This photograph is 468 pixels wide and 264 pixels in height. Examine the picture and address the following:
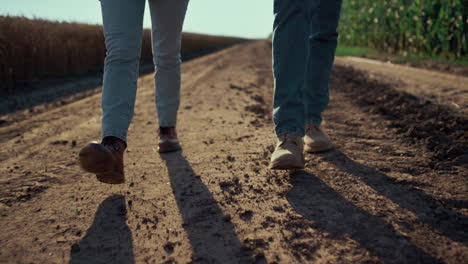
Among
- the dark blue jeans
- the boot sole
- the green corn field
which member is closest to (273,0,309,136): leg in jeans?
the dark blue jeans

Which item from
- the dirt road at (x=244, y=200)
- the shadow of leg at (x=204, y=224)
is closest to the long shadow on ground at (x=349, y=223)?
the dirt road at (x=244, y=200)

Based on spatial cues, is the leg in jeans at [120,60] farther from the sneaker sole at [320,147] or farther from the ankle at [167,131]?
the sneaker sole at [320,147]

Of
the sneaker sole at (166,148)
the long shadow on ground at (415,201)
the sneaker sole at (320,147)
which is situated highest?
the sneaker sole at (320,147)

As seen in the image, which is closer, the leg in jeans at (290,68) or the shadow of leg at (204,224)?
the shadow of leg at (204,224)

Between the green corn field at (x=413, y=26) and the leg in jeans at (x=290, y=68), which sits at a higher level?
the green corn field at (x=413, y=26)

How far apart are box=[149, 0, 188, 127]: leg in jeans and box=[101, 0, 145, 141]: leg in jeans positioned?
1.27ft

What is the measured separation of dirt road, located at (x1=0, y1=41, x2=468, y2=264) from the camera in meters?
1.19

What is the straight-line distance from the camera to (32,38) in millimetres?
7672

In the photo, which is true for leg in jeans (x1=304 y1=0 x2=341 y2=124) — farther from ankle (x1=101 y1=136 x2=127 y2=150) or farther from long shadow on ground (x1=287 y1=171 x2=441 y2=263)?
ankle (x1=101 y1=136 x2=127 y2=150)

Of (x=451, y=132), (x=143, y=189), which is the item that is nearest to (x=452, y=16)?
(x=451, y=132)

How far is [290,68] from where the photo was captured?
1.90 m

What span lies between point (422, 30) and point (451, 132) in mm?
8593

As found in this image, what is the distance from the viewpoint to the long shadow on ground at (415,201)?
1265mm

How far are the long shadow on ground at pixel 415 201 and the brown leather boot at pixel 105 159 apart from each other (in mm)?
1129
